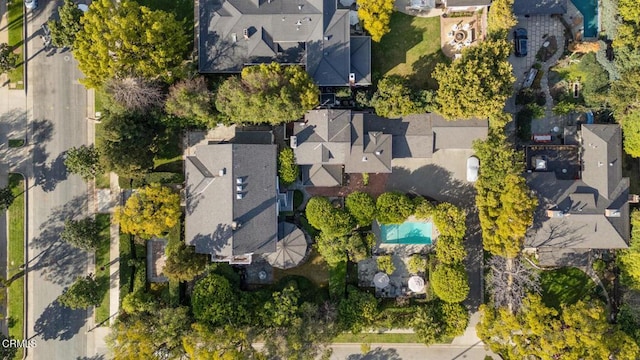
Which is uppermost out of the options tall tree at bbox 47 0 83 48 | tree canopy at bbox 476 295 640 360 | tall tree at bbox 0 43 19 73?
tall tree at bbox 47 0 83 48

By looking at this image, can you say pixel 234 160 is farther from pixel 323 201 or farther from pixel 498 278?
pixel 498 278

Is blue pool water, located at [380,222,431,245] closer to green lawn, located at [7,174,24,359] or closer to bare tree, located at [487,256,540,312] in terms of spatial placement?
bare tree, located at [487,256,540,312]

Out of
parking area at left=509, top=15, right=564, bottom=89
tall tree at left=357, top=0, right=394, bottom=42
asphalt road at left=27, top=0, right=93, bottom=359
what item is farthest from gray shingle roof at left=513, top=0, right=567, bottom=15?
asphalt road at left=27, top=0, right=93, bottom=359

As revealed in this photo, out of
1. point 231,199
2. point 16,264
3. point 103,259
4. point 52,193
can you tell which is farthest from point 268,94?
point 16,264

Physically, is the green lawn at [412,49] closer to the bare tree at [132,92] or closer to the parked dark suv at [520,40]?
the parked dark suv at [520,40]

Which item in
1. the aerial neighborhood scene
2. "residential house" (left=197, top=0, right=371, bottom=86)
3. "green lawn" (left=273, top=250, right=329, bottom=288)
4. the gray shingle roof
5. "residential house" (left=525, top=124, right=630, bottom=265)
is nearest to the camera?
the aerial neighborhood scene
